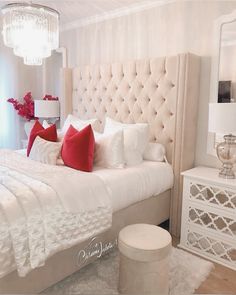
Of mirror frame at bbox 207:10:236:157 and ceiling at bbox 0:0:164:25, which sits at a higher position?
ceiling at bbox 0:0:164:25

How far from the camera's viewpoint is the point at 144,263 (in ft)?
5.67

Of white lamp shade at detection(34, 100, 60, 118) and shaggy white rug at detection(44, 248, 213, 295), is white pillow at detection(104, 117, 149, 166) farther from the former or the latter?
white lamp shade at detection(34, 100, 60, 118)

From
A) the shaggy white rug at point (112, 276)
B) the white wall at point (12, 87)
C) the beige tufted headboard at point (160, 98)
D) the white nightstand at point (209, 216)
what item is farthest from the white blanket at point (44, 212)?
the white wall at point (12, 87)

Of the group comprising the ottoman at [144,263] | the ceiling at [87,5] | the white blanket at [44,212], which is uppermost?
the ceiling at [87,5]

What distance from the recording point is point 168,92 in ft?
8.95

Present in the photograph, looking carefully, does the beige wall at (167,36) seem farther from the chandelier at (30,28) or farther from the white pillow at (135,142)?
the chandelier at (30,28)

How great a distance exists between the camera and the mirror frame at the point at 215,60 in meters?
2.46

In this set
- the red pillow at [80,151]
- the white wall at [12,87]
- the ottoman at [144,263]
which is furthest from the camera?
the white wall at [12,87]

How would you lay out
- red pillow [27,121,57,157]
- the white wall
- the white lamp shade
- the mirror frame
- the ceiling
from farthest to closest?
the white wall, the white lamp shade, the ceiling, red pillow [27,121,57,157], the mirror frame

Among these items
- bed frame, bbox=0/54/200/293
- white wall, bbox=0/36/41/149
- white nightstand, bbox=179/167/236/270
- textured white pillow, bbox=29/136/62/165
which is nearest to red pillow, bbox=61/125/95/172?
textured white pillow, bbox=29/136/62/165

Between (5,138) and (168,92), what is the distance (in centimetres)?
288

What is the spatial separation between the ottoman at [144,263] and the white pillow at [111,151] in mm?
808

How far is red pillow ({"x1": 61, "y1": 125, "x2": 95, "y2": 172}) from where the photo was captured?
2346 millimetres

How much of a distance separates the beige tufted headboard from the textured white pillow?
3.29 ft
